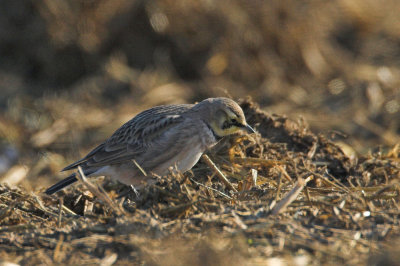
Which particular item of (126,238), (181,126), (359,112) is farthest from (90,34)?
(126,238)

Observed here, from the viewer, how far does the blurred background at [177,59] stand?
9906mm

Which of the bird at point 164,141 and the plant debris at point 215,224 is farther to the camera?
the bird at point 164,141

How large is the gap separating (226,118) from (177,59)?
5501 millimetres

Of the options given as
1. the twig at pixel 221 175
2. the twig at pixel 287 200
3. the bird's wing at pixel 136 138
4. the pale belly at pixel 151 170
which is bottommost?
the twig at pixel 287 200

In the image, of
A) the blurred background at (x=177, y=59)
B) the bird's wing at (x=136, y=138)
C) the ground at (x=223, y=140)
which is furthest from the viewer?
the blurred background at (x=177, y=59)

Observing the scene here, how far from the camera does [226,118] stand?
5.62 metres

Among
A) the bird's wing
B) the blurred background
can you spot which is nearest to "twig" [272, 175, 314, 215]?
the bird's wing

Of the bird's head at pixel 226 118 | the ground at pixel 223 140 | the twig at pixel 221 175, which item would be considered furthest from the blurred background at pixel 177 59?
the twig at pixel 221 175

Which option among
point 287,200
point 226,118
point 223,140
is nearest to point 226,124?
point 226,118

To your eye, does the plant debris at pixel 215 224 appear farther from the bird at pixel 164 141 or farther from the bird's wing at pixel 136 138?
the bird's wing at pixel 136 138

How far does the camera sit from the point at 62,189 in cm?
543

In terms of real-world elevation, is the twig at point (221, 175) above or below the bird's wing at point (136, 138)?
below

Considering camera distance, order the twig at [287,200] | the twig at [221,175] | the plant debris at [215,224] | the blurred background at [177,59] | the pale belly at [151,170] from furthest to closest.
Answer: the blurred background at [177,59], the pale belly at [151,170], the twig at [221,175], the twig at [287,200], the plant debris at [215,224]

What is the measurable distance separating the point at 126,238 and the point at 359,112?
20.6ft
